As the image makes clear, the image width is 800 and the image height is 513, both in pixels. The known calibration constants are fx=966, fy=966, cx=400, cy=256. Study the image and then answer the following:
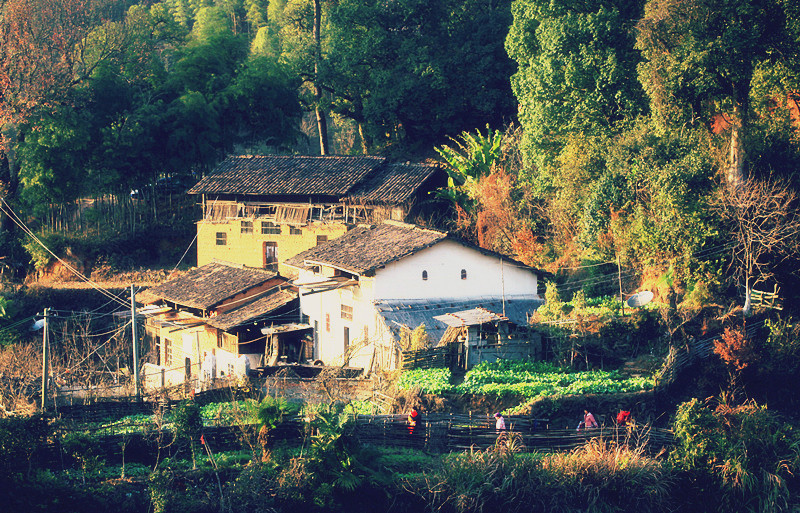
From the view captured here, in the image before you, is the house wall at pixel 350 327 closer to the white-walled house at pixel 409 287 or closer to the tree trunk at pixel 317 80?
the white-walled house at pixel 409 287

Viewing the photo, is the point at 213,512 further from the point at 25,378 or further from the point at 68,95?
the point at 68,95

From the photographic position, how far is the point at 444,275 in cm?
2841

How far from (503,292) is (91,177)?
1950 cm

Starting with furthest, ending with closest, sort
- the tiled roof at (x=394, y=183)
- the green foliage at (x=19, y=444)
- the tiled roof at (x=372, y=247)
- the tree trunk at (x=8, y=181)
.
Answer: the tree trunk at (x=8, y=181)
the tiled roof at (x=394, y=183)
the tiled roof at (x=372, y=247)
the green foliage at (x=19, y=444)

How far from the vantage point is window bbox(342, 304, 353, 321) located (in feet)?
96.2

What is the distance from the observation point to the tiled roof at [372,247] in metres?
28.2

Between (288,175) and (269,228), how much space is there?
2.19 m

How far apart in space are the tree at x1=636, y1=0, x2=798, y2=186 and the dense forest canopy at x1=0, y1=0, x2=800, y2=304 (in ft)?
0.17

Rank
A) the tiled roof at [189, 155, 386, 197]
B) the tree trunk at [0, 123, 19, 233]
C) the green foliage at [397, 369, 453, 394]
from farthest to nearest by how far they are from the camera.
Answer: the tree trunk at [0, 123, 19, 233]
the tiled roof at [189, 155, 386, 197]
the green foliage at [397, 369, 453, 394]

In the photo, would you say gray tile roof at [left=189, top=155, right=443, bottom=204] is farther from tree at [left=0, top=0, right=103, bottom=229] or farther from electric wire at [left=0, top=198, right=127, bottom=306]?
tree at [left=0, top=0, right=103, bottom=229]

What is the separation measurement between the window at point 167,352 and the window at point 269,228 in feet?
19.4

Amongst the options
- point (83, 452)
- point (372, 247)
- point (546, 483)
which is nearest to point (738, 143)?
point (372, 247)

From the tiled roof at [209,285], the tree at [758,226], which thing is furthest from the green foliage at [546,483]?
the tiled roof at [209,285]

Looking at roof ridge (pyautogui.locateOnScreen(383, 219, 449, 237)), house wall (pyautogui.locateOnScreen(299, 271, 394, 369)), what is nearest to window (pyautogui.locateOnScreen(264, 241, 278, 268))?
house wall (pyautogui.locateOnScreen(299, 271, 394, 369))
